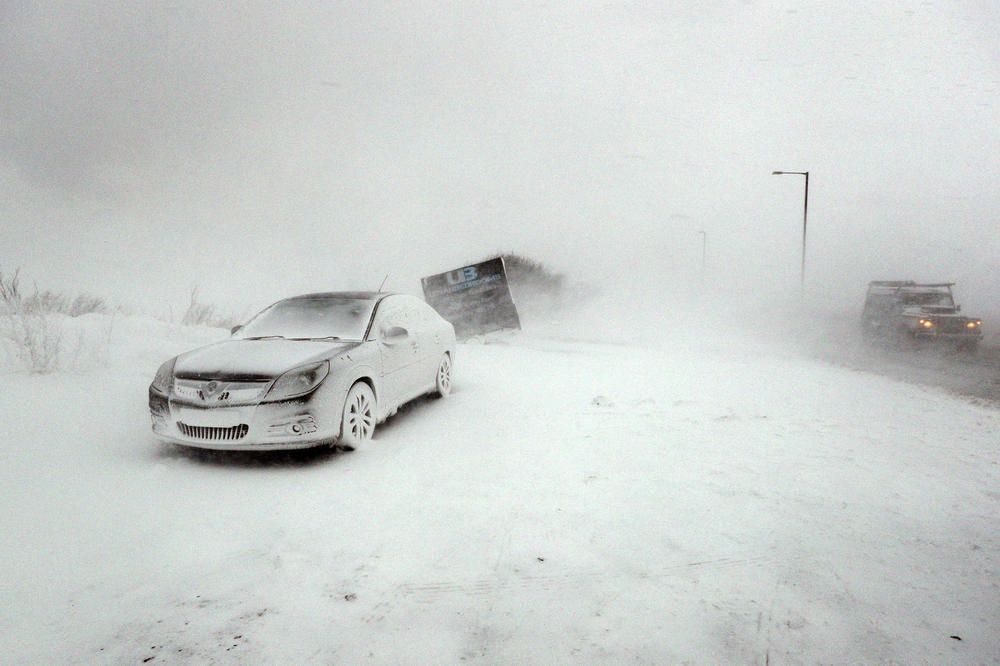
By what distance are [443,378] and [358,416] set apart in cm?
253

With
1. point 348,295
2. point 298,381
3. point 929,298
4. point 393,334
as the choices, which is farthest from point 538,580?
point 929,298

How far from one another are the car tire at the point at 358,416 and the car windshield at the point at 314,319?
0.62 metres

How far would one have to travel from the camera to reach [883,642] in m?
2.51

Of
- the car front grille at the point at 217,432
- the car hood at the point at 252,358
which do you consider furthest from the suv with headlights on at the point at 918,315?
the car front grille at the point at 217,432

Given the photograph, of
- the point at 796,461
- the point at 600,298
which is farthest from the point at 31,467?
the point at 600,298

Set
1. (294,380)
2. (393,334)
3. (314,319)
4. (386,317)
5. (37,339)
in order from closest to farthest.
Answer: (294,380) → (393,334) → (314,319) → (386,317) → (37,339)

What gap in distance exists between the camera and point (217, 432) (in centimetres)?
479

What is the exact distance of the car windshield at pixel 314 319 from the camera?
594 cm

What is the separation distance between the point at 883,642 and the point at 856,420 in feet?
16.6

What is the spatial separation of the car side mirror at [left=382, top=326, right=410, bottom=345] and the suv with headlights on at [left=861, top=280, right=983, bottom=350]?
50.1 ft

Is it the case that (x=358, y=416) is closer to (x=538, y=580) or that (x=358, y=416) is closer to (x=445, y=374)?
(x=445, y=374)

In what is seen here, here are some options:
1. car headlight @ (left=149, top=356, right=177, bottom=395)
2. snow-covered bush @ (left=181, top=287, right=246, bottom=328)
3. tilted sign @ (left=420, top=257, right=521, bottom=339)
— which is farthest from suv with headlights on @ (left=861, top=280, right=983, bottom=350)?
snow-covered bush @ (left=181, top=287, right=246, bottom=328)

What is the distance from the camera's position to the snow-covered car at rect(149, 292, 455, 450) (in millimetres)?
4770

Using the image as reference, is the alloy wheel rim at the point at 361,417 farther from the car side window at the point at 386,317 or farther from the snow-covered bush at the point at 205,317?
the snow-covered bush at the point at 205,317
